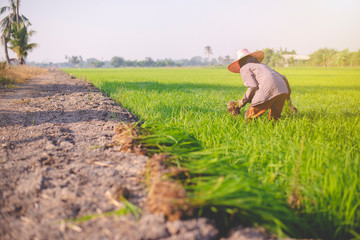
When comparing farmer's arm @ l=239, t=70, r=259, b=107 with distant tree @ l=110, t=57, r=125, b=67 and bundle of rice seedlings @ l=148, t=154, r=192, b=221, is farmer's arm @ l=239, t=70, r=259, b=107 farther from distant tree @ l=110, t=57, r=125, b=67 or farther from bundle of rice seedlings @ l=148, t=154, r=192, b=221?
distant tree @ l=110, t=57, r=125, b=67

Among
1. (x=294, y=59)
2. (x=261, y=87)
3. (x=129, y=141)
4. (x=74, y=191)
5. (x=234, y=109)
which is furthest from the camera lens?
(x=294, y=59)

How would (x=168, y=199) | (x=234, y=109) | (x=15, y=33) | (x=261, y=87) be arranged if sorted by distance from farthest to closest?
(x=15, y=33), (x=234, y=109), (x=261, y=87), (x=168, y=199)

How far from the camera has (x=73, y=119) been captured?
12.3ft

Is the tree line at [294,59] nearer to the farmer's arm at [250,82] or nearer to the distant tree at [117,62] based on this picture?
the distant tree at [117,62]

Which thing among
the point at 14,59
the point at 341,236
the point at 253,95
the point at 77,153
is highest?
the point at 14,59

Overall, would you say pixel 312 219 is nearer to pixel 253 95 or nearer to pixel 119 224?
pixel 119 224

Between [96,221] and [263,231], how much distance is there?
883 mm

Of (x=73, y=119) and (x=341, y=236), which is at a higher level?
(x=73, y=119)

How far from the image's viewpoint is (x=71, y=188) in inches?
62.9

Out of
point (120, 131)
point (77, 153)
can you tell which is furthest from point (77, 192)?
point (120, 131)

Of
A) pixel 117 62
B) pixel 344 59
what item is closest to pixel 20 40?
pixel 344 59

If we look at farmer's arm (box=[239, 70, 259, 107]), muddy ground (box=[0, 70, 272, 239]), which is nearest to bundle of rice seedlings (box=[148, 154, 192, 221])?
muddy ground (box=[0, 70, 272, 239])

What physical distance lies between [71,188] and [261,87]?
2.67m

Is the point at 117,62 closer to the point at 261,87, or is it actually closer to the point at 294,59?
the point at 294,59
